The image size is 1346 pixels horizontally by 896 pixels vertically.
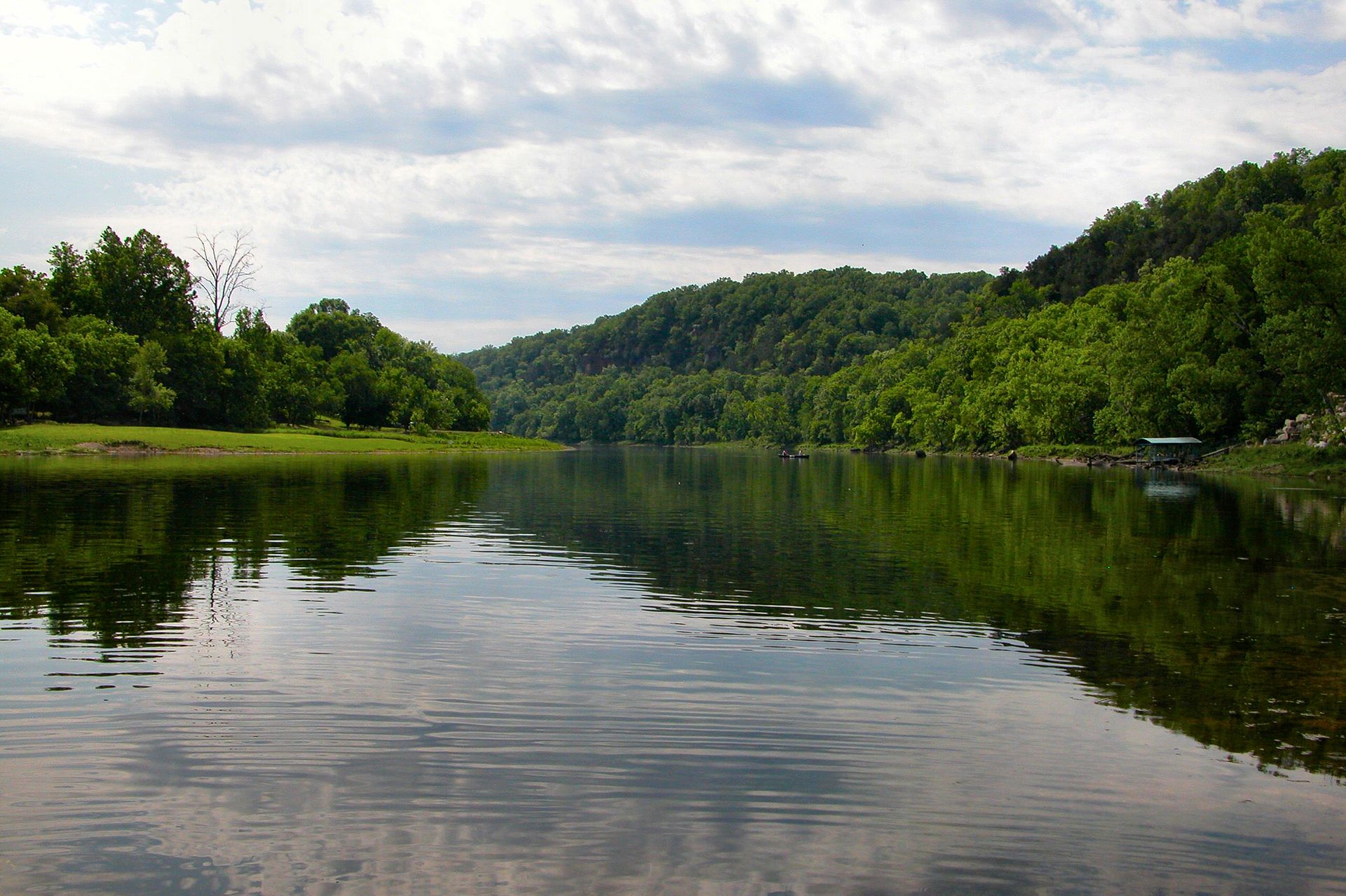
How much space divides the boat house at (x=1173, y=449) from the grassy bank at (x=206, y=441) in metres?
79.9

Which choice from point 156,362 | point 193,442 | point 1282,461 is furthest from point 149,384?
point 1282,461

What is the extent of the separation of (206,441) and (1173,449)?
92.0 meters

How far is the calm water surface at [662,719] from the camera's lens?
809 cm

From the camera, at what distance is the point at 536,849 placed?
8.12m

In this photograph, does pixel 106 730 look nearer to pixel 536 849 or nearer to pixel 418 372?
pixel 536 849

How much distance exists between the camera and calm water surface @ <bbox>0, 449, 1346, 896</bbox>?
809 centimetres

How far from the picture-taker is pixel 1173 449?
99250 mm

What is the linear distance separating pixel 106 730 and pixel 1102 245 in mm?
204746

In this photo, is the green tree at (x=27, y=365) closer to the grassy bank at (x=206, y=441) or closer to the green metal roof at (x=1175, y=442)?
the grassy bank at (x=206, y=441)

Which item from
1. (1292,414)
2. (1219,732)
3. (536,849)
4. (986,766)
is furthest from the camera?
(1292,414)

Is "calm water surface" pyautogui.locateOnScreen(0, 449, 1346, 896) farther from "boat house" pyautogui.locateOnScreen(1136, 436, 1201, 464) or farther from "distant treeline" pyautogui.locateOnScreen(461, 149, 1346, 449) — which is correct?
"boat house" pyautogui.locateOnScreen(1136, 436, 1201, 464)

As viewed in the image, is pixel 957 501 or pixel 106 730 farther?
pixel 957 501

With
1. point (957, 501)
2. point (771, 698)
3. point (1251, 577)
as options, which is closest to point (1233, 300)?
point (957, 501)

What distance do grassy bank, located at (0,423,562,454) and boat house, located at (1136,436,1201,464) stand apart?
7995cm
